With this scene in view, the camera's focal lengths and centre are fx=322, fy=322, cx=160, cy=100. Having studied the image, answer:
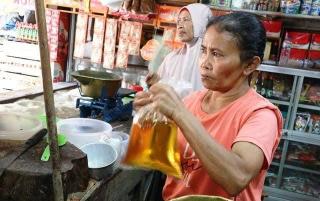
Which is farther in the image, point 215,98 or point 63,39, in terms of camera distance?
point 63,39

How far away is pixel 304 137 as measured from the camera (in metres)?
3.60

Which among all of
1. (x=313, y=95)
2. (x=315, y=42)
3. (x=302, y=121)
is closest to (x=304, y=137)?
(x=302, y=121)

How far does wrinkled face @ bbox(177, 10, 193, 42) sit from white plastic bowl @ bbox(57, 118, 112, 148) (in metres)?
1.26

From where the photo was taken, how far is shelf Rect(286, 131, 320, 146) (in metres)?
3.57

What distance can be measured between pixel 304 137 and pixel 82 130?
2.67 m

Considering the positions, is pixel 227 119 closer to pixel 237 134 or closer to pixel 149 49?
pixel 237 134

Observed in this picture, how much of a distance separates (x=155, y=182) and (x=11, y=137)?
905 millimetres

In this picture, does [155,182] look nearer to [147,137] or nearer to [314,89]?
[147,137]

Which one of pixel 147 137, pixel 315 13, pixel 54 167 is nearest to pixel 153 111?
pixel 147 137

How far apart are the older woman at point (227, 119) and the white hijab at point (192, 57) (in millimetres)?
1554

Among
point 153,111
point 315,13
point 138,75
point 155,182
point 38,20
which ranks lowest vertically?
point 155,182

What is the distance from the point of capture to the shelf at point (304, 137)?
357cm

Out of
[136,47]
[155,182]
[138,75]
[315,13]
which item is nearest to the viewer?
[155,182]

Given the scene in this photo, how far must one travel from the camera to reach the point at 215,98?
4.10ft
